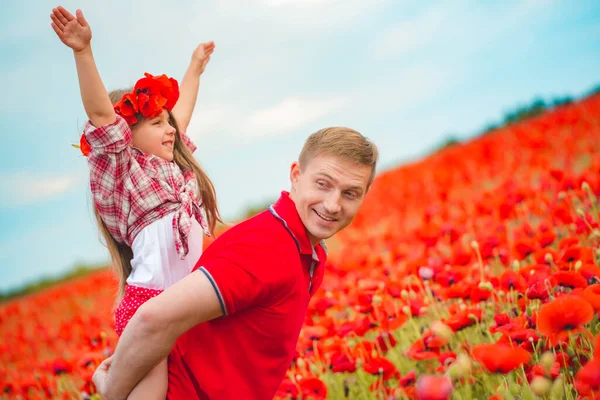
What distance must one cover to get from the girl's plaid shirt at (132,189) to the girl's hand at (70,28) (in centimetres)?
26

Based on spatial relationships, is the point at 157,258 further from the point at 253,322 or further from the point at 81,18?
the point at 81,18

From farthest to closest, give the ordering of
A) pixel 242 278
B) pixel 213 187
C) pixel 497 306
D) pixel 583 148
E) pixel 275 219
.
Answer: pixel 583 148, pixel 497 306, pixel 213 187, pixel 275 219, pixel 242 278

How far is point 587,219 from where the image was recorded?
8.84ft

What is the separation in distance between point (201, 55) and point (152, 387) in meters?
1.65

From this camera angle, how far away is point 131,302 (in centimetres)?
193

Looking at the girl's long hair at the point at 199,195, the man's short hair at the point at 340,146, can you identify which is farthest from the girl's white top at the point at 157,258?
the man's short hair at the point at 340,146

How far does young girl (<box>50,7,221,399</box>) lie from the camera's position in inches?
69.9

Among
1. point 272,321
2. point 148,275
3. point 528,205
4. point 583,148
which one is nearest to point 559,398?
point 272,321

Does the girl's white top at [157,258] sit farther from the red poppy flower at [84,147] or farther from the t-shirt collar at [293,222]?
the t-shirt collar at [293,222]

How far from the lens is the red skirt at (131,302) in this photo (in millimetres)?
1923

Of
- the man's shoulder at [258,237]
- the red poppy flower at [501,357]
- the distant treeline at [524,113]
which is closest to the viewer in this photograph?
the red poppy flower at [501,357]

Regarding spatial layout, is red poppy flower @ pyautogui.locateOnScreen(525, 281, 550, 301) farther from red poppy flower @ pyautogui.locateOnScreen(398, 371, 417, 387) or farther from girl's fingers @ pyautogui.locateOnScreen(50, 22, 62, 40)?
girl's fingers @ pyautogui.locateOnScreen(50, 22, 62, 40)

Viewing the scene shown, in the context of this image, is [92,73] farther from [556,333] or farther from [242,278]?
[556,333]

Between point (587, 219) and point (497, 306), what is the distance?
2.12ft
